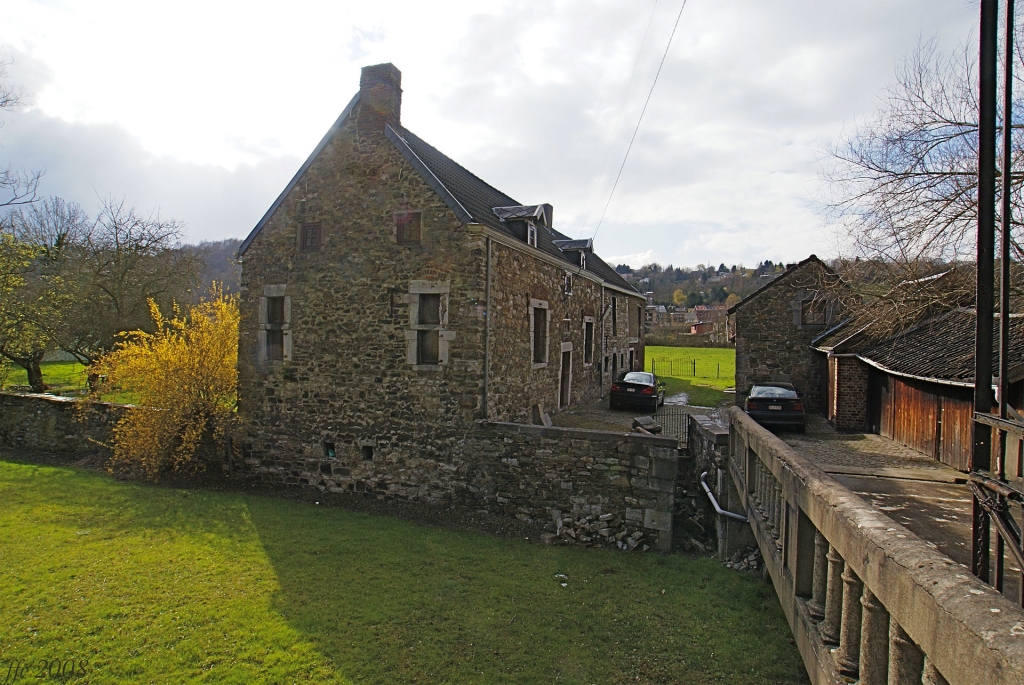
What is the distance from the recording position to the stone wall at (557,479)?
1106cm

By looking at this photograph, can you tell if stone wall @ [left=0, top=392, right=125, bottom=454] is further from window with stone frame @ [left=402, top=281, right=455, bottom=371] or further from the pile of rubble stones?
the pile of rubble stones

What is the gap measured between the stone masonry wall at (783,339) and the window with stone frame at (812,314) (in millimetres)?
114

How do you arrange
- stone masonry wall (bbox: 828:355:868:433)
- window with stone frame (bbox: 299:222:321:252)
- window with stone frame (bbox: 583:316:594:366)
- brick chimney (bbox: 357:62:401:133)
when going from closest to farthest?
1. brick chimney (bbox: 357:62:401:133)
2. window with stone frame (bbox: 299:222:321:252)
3. stone masonry wall (bbox: 828:355:868:433)
4. window with stone frame (bbox: 583:316:594:366)

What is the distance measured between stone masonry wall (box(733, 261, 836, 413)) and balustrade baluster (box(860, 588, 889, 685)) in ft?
63.4

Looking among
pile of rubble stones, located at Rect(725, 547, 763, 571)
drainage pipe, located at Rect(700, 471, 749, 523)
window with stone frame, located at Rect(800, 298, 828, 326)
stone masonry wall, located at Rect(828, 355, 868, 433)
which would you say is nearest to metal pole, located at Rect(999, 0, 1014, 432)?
drainage pipe, located at Rect(700, 471, 749, 523)

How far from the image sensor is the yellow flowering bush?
47.5 ft

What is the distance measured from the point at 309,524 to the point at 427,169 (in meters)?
8.17

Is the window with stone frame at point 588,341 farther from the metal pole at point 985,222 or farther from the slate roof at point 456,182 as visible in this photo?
the metal pole at point 985,222

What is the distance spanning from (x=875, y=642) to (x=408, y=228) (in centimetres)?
1166

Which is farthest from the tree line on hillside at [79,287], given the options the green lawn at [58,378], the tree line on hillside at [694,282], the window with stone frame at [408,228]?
the tree line on hillside at [694,282]

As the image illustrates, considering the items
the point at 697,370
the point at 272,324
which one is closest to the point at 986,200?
the point at 272,324

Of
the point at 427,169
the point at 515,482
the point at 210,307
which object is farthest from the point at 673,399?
the point at 210,307

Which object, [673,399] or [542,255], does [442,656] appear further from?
[673,399]

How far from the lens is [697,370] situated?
137 ft
